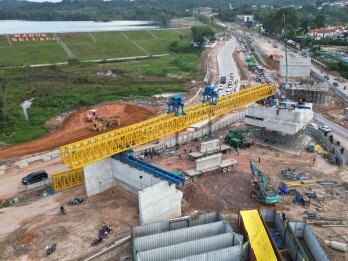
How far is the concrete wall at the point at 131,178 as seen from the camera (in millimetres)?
33188

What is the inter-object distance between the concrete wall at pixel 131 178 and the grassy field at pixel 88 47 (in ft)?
275

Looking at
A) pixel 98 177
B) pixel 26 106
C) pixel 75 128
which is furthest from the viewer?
Result: pixel 26 106

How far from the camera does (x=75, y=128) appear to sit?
55.2 m

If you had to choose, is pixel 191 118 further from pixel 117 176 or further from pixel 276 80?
pixel 276 80

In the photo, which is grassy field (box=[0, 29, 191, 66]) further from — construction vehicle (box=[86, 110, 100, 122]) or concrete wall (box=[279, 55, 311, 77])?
concrete wall (box=[279, 55, 311, 77])

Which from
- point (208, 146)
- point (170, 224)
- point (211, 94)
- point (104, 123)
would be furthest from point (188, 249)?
point (104, 123)

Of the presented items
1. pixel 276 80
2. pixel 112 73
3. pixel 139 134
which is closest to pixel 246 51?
pixel 276 80

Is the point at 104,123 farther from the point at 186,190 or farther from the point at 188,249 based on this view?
the point at 188,249

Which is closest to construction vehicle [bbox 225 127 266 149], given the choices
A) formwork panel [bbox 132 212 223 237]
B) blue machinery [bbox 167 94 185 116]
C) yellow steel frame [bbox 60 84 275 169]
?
yellow steel frame [bbox 60 84 275 169]

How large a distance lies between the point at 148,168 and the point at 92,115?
94.6 feet

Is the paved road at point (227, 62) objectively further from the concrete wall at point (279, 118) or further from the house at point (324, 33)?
the house at point (324, 33)

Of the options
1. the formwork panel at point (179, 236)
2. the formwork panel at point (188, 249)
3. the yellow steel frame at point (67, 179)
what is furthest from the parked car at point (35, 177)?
the formwork panel at point (188, 249)

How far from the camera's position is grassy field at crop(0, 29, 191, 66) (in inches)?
4535

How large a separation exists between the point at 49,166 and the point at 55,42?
109 m
